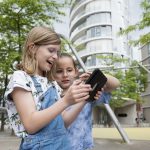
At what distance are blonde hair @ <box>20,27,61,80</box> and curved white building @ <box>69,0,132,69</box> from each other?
148 feet

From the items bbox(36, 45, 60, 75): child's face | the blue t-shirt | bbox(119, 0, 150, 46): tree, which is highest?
bbox(119, 0, 150, 46): tree

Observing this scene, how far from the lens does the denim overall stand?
1482mm

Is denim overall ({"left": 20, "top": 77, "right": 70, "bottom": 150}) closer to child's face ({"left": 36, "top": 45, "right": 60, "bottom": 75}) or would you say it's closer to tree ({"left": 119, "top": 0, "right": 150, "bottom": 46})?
child's face ({"left": 36, "top": 45, "right": 60, "bottom": 75})

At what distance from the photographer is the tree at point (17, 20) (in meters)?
15.9

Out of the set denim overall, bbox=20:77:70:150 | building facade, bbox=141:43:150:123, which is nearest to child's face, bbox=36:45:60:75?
denim overall, bbox=20:77:70:150

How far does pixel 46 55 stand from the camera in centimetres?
163

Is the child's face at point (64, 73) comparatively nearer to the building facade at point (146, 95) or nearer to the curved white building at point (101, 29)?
the curved white building at point (101, 29)

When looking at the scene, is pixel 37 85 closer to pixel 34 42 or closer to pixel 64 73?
pixel 34 42

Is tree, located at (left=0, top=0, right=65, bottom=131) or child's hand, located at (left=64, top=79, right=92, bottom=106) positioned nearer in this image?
child's hand, located at (left=64, top=79, right=92, bottom=106)

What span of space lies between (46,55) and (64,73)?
591 mm

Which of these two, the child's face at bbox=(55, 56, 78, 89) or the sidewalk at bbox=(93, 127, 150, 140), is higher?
the child's face at bbox=(55, 56, 78, 89)

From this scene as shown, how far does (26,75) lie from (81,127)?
33.4 inches

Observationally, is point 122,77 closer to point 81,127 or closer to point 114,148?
point 114,148

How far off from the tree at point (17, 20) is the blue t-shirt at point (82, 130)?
13435mm
